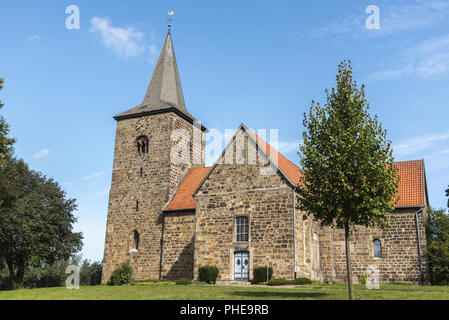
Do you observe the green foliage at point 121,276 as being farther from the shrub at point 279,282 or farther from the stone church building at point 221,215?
the shrub at point 279,282

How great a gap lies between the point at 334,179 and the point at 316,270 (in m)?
15.3

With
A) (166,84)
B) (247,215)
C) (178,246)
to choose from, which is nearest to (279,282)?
(247,215)

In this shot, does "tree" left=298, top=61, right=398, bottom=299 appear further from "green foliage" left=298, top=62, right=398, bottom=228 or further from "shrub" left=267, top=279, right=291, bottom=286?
"shrub" left=267, top=279, right=291, bottom=286

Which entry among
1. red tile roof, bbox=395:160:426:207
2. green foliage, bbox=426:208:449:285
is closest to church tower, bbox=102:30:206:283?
red tile roof, bbox=395:160:426:207

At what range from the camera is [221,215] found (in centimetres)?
2911

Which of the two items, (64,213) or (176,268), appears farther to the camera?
(64,213)

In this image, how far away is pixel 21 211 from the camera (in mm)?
36750

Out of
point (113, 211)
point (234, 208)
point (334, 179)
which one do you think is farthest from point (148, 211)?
point (334, 179)

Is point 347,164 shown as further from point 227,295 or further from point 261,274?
point 261,274

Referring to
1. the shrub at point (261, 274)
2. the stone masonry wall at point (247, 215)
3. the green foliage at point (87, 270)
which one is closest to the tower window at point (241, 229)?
the stone masonry wall at point (247, 215)

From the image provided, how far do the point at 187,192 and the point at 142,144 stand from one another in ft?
21.4

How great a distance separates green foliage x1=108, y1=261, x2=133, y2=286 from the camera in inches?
1281

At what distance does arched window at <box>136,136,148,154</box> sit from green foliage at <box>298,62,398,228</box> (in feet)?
77.3

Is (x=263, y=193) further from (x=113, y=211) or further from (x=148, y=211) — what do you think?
(x=113, y=211)
